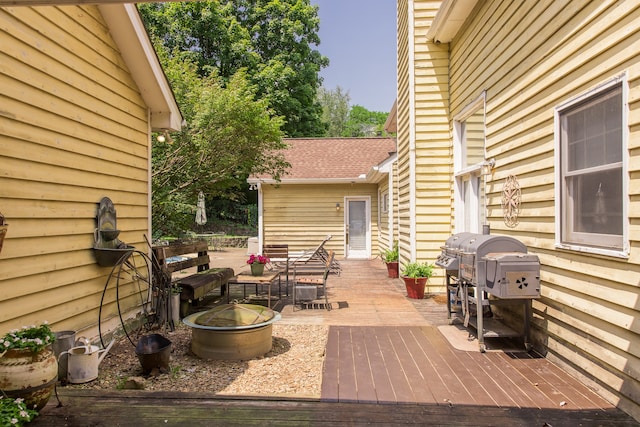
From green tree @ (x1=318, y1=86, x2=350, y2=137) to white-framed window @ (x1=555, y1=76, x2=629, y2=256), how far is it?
36.4 meters

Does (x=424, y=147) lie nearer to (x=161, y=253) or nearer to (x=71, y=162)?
(x=161, y=253)

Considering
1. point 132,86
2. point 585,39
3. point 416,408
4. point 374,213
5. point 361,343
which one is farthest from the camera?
point 374,213

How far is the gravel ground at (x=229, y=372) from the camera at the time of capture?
3537 mm

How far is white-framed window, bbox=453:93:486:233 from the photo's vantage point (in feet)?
20.2

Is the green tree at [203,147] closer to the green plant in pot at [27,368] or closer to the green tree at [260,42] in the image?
the green plant in pot at [27,368]

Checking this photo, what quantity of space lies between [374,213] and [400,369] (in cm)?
1021

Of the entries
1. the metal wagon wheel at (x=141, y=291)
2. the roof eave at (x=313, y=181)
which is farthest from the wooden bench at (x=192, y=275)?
the roof eave at (x=313, y=181)

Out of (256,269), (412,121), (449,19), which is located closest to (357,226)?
(412,121)

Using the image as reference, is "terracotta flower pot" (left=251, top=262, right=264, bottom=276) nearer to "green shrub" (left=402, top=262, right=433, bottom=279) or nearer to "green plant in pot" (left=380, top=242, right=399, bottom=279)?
"green shrub" (left=402, top=262, right=433, bottom=279)

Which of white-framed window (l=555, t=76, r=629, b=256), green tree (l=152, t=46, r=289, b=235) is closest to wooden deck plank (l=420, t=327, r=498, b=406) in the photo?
white-framed window (l=555, t=76, r=629, b=256)

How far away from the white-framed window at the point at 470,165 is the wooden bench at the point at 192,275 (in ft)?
13.5

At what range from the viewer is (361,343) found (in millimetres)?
4684

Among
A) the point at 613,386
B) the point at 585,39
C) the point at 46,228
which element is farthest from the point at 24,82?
the point at 613,386

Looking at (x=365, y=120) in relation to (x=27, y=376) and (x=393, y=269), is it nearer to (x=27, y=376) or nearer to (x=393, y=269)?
(x=393, y=269)
